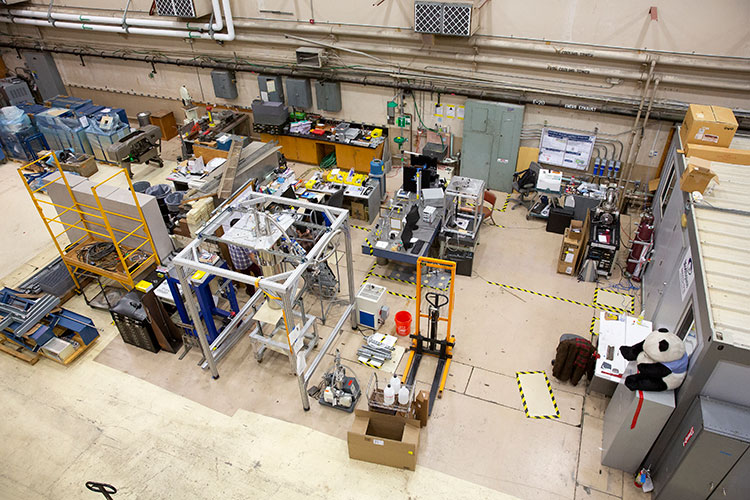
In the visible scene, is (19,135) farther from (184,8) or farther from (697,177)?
(697,177)

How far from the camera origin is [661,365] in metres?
5.20

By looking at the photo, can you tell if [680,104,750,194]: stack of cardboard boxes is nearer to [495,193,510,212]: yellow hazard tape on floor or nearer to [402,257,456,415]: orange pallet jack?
[495,193,510,212]: yellow hazard tape on floor

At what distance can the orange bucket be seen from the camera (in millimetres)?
7703

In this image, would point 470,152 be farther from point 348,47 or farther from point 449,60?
point 348,47

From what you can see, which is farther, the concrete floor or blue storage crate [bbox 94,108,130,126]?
blue storage crate [bbox 94,108,130,126]

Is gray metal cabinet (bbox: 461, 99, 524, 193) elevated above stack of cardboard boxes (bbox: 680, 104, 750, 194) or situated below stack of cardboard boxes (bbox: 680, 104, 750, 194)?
below

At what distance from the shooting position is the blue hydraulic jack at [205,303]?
7.09 m

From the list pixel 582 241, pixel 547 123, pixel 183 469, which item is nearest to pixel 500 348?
pixel 582 241

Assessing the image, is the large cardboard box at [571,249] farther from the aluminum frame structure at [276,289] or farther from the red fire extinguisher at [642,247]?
the aluminum frame structure at [276,289]

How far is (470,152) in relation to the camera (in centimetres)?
1139

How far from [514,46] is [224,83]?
752cm

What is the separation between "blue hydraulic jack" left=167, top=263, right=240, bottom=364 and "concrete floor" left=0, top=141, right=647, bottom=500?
17.7 inches

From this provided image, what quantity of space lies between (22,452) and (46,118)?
984 centimetres

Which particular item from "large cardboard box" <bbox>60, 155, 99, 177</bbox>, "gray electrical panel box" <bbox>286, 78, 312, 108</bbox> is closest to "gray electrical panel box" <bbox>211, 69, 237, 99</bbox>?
"gray electrical panel box" <bbox>286, 78, 312, 108</bbox>
